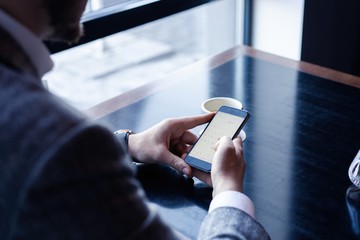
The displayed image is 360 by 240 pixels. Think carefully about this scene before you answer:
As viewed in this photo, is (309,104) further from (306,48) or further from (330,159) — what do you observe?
(306,48)

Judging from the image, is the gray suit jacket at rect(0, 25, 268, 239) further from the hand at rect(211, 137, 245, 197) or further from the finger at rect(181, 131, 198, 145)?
the finger at rect(181, 131, 198, 145)

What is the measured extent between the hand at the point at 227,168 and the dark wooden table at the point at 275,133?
0.20 ft

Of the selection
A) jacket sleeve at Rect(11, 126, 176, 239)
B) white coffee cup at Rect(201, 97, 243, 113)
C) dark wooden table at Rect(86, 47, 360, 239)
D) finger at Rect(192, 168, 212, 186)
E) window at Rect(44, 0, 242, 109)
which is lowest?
window at Rect(44, 0, 242, 109)

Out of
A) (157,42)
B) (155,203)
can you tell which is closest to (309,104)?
(155,203)

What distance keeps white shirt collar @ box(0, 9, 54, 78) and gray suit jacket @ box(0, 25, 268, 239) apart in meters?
0.02

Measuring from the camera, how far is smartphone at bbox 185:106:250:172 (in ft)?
2.78

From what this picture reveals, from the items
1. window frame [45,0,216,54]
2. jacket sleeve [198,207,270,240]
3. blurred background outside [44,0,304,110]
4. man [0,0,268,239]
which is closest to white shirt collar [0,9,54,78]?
man [0,0,268,239]

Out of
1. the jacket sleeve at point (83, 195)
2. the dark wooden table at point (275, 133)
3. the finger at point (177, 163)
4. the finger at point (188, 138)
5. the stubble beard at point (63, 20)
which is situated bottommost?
the dark wooden table at point (275, 133)

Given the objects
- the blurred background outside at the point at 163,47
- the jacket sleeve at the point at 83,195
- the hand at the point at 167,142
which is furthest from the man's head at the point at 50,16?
the blurred background outside at the point at 163,47

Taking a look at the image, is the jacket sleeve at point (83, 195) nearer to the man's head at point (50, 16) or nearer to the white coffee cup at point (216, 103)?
the man's head at point (50, 16)

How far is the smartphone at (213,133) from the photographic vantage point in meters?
0.85

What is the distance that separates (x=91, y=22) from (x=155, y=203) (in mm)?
764

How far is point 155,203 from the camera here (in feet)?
2.66

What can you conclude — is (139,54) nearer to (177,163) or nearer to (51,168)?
(177,163)
